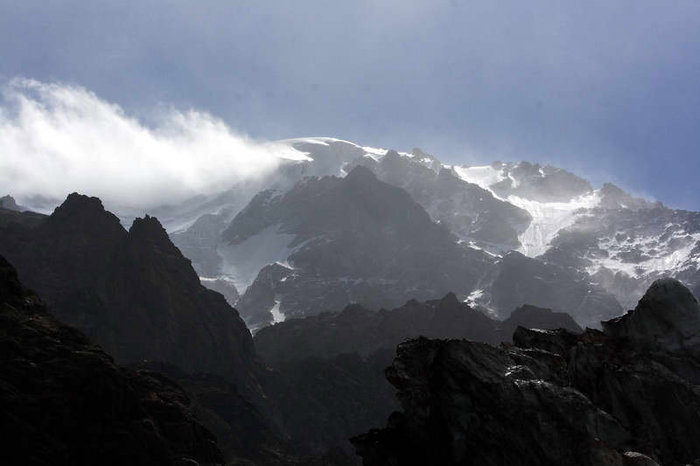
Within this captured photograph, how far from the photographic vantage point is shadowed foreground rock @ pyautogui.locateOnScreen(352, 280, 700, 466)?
3134 centimetres

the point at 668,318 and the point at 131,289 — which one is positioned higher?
the point at 131,289

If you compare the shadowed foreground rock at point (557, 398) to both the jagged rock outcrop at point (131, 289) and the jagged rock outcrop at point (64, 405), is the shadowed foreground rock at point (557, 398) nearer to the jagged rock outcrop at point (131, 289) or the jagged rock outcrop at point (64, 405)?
the jagged rock outcrop at point (64, 405)

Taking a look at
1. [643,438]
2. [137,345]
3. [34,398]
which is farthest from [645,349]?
[137,345]

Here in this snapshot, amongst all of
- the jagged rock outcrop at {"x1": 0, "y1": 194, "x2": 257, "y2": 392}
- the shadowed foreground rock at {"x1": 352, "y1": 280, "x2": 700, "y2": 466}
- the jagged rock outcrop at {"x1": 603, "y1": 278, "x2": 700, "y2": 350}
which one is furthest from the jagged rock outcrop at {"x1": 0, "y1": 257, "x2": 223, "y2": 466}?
the jagged rock outcrop at {"x1": 0, "y1": 194, "x2": 257, "y2": 392}

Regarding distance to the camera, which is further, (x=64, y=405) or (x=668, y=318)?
(x=64, y=405)

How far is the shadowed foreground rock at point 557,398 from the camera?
31.3m

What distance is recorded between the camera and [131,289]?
168 m

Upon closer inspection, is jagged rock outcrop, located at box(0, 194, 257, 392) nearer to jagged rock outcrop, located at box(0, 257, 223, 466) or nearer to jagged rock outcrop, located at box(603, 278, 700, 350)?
jagged rock outcrop, located at box(0, 257, 223, 466)

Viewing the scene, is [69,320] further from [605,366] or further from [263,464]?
[605,366]

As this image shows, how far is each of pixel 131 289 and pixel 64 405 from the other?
10213cm

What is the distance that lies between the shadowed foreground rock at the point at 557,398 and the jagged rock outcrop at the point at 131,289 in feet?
399

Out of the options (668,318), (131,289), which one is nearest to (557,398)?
(668,318)

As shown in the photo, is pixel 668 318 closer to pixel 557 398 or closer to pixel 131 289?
pixel 557 398

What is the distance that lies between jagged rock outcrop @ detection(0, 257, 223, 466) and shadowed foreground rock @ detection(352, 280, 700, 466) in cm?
3552
